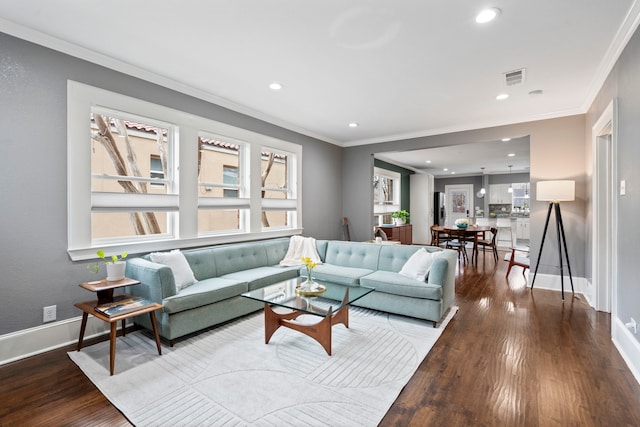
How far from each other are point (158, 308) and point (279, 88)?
108 inches

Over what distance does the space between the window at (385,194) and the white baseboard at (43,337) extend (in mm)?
6507

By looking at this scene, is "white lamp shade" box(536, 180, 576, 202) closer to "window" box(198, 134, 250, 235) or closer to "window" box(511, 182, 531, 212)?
"window" box(198, 134, 250, 235)

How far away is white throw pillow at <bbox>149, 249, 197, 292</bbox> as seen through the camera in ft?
9.93

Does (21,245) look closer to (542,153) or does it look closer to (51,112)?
(51,112)

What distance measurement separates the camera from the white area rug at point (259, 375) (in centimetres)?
182

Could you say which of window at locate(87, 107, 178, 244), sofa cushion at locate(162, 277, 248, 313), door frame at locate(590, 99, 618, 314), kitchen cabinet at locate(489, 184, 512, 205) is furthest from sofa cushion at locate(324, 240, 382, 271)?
kitchen cabinet at locate(489, 184, 512, 205)

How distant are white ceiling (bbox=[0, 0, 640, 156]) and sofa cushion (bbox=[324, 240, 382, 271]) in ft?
6.57

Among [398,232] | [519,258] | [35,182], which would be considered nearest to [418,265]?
[519,258]

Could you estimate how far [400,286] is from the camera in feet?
10.7

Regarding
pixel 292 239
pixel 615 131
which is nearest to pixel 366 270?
pixel 292 239

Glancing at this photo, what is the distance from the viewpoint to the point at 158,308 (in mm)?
2525

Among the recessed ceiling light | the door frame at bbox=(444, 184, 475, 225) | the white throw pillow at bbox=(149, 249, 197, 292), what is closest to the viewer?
the recessed ceiling light

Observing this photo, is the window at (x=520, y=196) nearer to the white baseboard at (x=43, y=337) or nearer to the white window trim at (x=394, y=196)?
the white window trim at (x=394, y=196)

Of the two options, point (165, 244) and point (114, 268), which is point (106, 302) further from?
point (165, 244)
